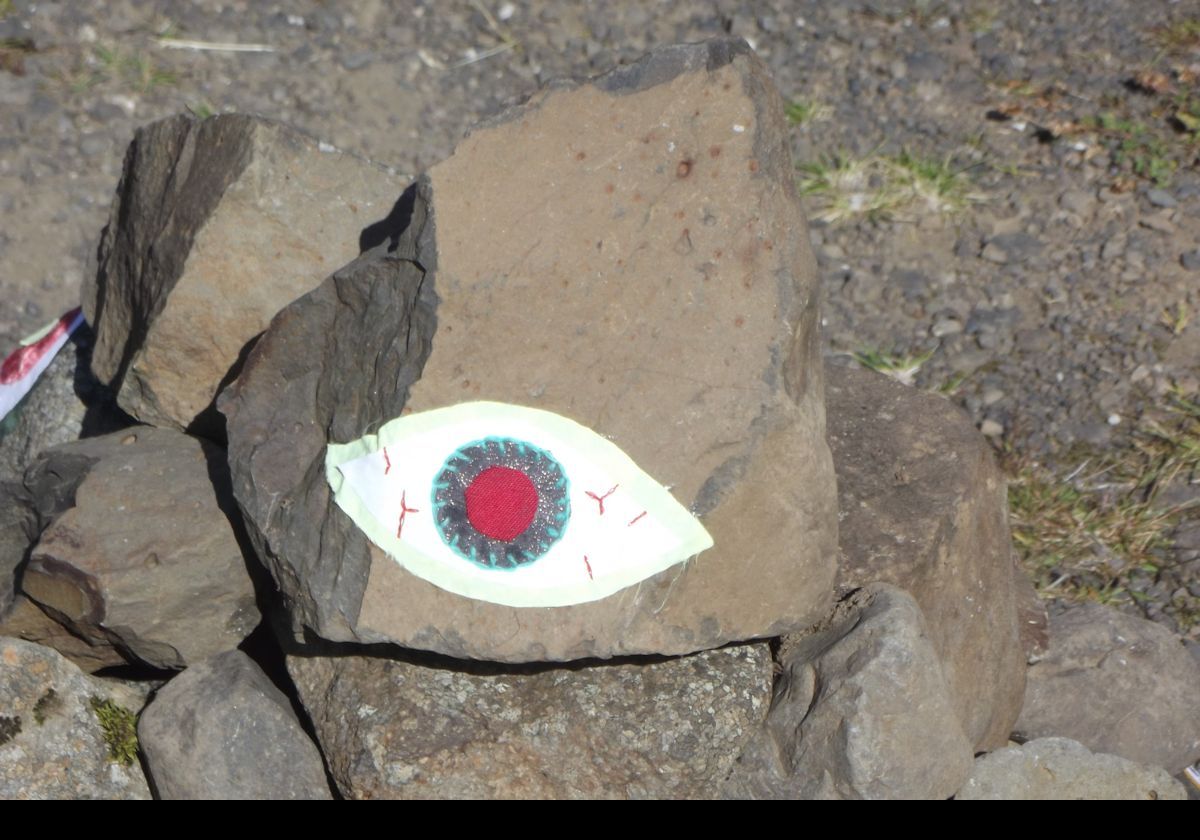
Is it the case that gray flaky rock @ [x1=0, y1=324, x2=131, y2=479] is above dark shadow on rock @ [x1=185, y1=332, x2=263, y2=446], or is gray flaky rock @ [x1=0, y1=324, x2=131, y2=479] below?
below

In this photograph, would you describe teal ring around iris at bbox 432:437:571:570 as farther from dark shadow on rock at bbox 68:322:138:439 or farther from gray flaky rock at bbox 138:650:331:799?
dark shadow on rock at bbox 68:322:138:439

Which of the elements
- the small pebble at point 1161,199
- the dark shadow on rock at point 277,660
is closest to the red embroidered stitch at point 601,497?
the dark shadow on rock at point 277,660

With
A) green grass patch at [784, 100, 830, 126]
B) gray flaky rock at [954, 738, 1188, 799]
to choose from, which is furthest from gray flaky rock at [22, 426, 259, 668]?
green grass patch at [784, 100, 830, 126]

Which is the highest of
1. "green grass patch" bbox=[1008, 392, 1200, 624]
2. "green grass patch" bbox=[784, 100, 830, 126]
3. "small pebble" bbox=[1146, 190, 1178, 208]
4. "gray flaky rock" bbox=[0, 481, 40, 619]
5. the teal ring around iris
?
the teal ring around iris

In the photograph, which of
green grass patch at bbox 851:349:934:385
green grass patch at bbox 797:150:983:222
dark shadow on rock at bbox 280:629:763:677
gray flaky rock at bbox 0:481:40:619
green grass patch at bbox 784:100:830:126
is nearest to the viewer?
dark shadow on rock at bbox 280:629:763:677

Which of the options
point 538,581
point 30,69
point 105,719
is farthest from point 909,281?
point 30,69

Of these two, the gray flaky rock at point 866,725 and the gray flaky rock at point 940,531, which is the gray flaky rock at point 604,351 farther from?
the gray flaky rock at point 940,531
